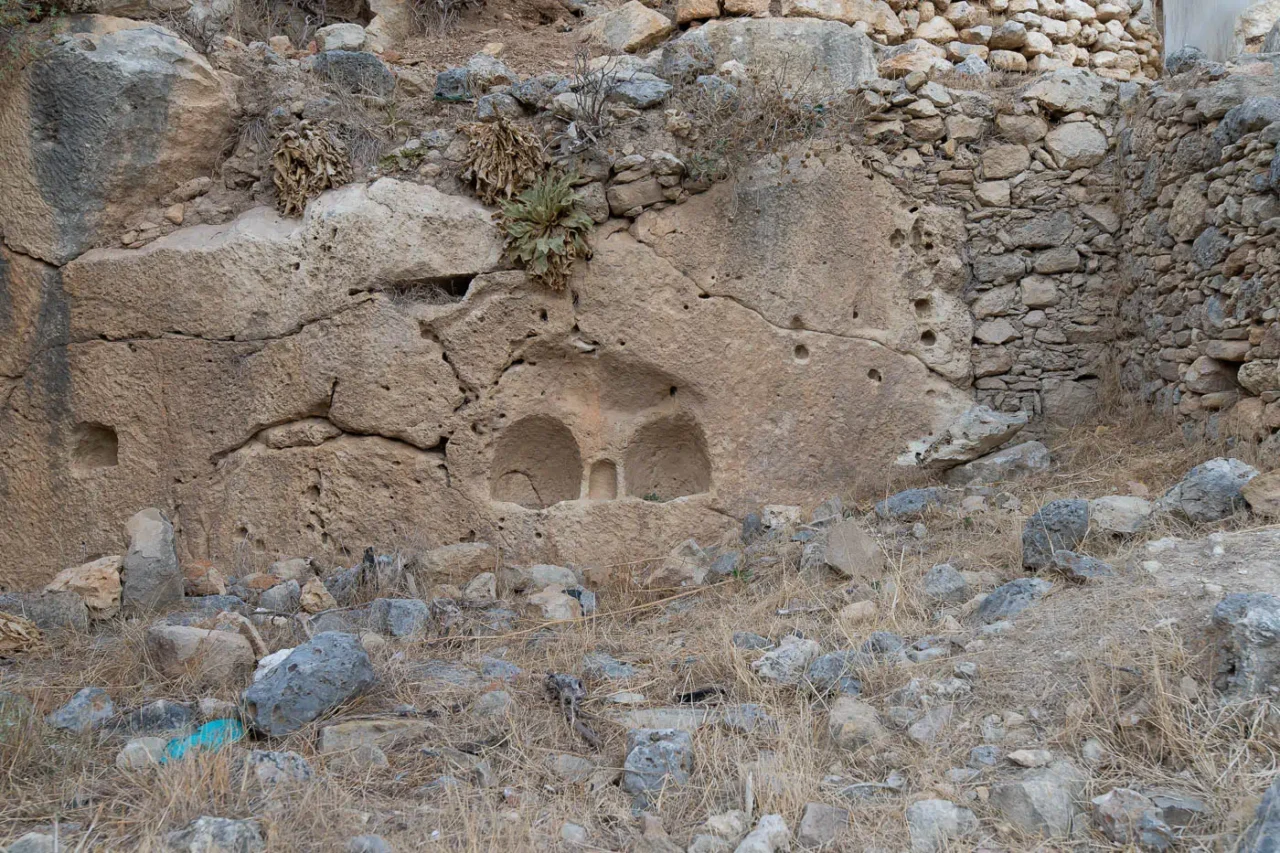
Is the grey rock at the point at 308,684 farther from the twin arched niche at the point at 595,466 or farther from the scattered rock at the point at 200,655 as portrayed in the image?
the twin arched niche at the point at 595,466

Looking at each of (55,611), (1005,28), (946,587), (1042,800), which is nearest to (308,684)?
(55,611)

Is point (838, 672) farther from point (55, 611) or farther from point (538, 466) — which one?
point (55, 611)

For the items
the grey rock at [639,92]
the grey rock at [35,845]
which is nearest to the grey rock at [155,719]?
the grey rock at [35,845]

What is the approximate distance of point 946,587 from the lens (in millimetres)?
3436

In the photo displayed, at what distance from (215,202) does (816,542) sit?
130 inches

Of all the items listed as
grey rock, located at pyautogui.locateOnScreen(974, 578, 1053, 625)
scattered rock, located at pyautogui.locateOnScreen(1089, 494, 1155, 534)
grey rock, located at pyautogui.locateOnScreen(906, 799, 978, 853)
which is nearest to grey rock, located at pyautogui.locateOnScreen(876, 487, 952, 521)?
scattered rock, located at pyautogui.locateOnScreen(1089, 494, 1155, 534)

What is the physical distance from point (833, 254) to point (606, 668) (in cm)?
261

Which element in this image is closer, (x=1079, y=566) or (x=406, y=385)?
(x=1079, y=566)

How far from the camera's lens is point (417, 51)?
19.5 feet

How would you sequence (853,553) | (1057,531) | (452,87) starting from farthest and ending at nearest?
1. (452,87)
2. (853,553)
3. (1057,531)

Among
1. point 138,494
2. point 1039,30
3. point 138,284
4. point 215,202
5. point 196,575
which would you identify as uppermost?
point 1039,30

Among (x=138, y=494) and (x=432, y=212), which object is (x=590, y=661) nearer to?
(x=432, y=212)

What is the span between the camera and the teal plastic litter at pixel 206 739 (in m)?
2.49

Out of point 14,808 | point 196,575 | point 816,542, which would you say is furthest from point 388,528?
point 14,808
